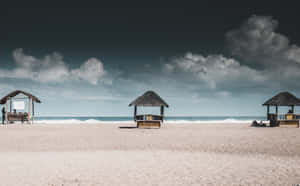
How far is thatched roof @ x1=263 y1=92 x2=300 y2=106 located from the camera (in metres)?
26.1

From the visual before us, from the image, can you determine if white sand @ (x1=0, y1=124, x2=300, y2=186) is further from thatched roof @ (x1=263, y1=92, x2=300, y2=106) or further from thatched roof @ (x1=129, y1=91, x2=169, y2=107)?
thatched roof @ (x1=263, y1=92, x2=300, y2=106)

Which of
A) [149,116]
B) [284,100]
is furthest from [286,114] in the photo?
[149,116]

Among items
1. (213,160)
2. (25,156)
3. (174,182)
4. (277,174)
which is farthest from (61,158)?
(277,174)

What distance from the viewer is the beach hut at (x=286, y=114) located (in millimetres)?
25594

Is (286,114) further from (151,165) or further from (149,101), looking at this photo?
(151,165)

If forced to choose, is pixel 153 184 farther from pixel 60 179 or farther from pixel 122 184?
pixel 60 179

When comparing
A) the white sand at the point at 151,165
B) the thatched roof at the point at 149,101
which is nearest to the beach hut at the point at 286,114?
the thatched roof at the point at 149,101

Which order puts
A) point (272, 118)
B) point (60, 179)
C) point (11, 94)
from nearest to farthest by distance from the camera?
1. point (60, 179)
2. point (272, 118)
3. point (11, 94)

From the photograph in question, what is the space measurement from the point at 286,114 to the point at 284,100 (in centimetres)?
161

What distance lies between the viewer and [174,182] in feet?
20.7

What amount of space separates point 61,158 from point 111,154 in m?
1.96

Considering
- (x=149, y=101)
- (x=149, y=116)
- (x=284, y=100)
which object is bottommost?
(x=149, y=116)

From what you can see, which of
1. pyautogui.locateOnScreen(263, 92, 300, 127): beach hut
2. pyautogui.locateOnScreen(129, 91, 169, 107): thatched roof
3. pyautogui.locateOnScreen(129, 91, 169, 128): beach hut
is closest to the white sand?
pyautogui.locateOnScreen(129, 91, 169, 128): beach hut

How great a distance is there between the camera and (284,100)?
26344 mm
